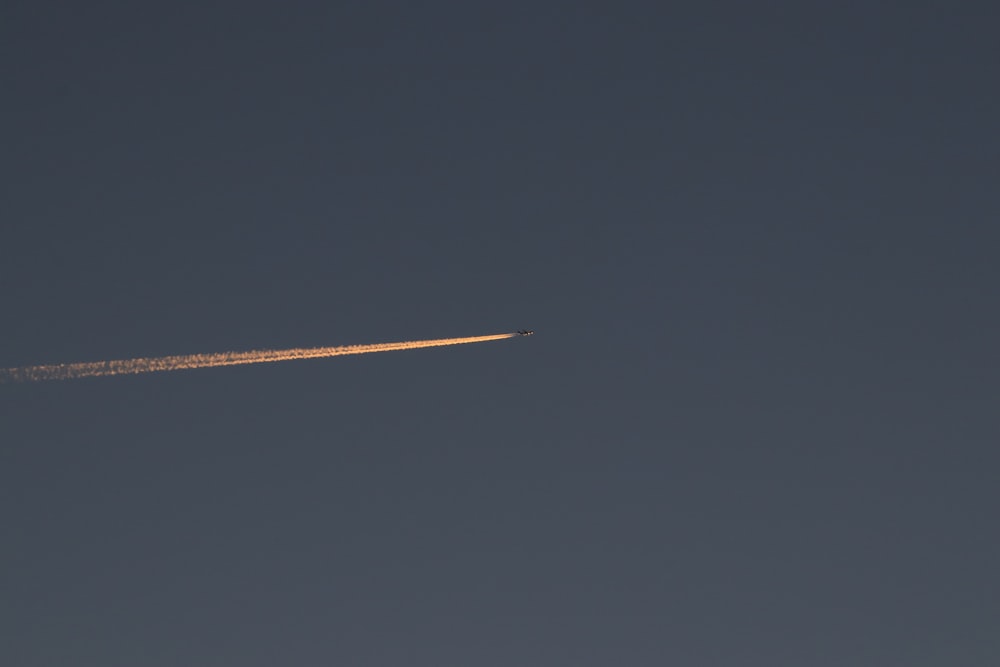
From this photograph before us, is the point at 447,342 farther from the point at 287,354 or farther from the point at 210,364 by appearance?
the point at 210,364

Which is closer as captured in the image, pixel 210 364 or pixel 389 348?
pixel 210 364

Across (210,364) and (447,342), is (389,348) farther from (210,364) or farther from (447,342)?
(210,364)

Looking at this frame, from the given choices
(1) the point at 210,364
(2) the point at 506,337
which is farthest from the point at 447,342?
(1) the point at 210,364

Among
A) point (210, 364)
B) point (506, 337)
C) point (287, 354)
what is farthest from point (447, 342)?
point (210, 364)

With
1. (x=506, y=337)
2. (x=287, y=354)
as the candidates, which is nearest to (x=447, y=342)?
(x=506, y=337)

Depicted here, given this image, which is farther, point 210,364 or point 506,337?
point 506,337

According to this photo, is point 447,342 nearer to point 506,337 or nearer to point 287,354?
point 506,337

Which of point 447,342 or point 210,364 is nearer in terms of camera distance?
point 210,364
